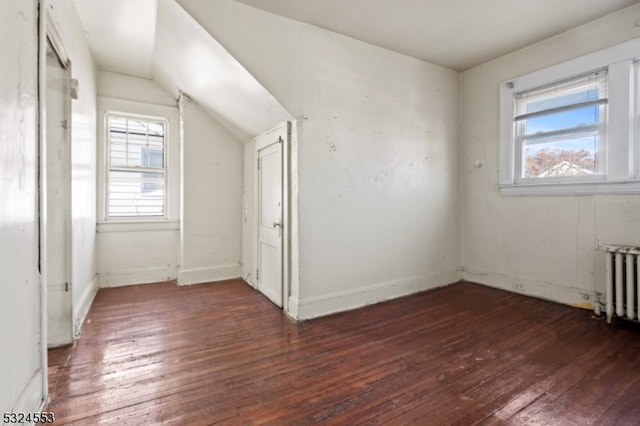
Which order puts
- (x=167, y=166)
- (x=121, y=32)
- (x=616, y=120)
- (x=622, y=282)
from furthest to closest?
1. (x=167, y=166)
2. (x=121, y=32)
3. (x=616, y=120)
4. (x=622, y=282)

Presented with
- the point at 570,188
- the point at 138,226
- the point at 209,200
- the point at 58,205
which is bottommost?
Result: the point at 138,226

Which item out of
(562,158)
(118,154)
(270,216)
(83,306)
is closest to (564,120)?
(562,158)

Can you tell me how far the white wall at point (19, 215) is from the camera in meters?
1.32

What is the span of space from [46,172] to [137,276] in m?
2.62

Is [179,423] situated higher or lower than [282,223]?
lower

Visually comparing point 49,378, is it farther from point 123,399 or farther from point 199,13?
point 199,13

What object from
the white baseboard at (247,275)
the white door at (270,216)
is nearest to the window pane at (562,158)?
the white door at (270,216)

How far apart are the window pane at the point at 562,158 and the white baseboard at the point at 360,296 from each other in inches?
68.6

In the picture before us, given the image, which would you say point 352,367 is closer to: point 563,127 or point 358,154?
point 358,154

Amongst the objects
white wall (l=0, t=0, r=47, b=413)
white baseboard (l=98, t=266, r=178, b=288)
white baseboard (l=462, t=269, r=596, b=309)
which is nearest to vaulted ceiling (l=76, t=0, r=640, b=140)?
white wall (l=0, t=0, r=47, b=413)

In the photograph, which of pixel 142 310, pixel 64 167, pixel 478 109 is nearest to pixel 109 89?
pixel 64 167

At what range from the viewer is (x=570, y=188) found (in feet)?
11.1

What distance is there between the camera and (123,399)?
1855 millimetres

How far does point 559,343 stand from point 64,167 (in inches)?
172
